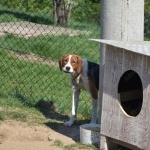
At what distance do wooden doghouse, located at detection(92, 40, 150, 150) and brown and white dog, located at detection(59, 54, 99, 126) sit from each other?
2.65 feet

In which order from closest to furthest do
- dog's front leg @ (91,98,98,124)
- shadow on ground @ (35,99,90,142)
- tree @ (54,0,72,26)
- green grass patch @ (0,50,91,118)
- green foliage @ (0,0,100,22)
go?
shadow on ground @ (35,99,90,142)
dog's front leg @ (91,98,98,124)
green grass patch @ (0,50,91,118)
tree @ (54,0,72,26)
green foliage @ (0,0,100,22)

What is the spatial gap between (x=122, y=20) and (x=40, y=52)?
5.93 m

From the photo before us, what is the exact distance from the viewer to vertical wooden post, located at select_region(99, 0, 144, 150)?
6090 millimetres

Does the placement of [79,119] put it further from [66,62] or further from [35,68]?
[35,68]

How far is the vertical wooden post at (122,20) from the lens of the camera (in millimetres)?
6090

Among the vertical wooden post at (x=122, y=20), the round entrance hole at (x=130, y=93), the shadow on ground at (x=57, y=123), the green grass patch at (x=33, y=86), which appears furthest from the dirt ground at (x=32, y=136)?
the green grass patch at (x=33, y=86)

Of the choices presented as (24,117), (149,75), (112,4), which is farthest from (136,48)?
(24,117)

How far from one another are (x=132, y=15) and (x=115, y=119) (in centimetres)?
101

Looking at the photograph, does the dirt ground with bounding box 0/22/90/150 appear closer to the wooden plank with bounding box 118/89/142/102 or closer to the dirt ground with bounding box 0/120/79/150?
the dirt ground with bounding box 0/120/79/150

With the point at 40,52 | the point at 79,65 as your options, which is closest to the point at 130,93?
the point at 79,65

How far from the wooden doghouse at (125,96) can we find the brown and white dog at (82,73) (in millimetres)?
807

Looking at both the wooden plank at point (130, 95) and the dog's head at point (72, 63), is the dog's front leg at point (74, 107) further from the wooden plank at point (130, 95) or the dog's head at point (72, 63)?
the wooden plank at point (130, 95)

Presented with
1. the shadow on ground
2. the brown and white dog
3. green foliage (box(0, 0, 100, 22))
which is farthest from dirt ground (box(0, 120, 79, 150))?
green foliage (box(0, 0, 100, 22))

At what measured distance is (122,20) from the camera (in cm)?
612
